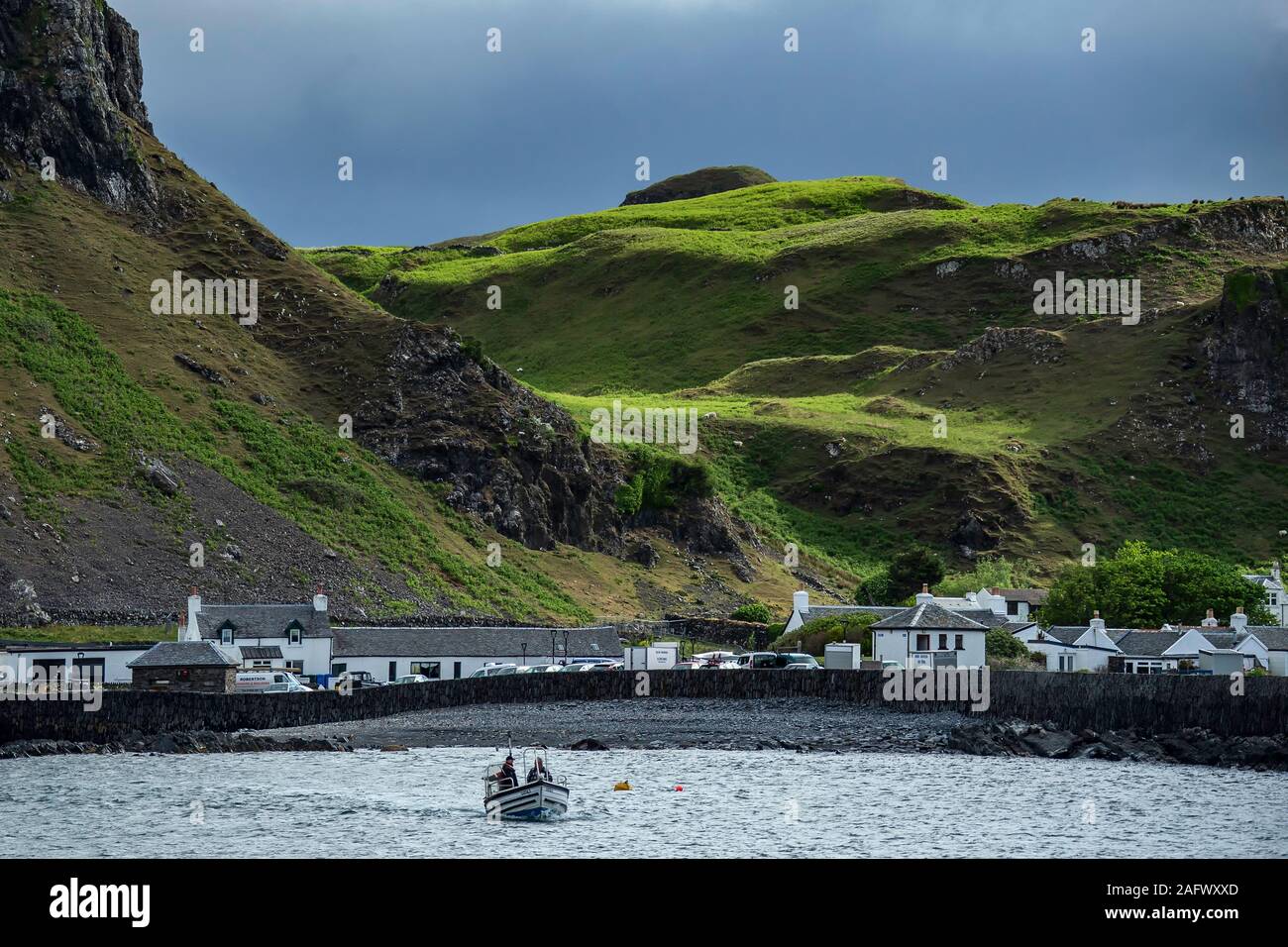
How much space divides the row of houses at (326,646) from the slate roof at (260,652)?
55 millimetres

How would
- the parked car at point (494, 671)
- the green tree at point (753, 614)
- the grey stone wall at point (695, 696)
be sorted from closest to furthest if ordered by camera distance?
the grey stone wall at point (695, 696) → the parked car at point (494, 671) → the green tree at point (753, 614)

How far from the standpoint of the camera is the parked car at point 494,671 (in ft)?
285

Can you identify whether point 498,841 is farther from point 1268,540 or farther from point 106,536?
point 1268,540

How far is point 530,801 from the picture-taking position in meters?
50.3

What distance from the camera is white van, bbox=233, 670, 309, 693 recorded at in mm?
83375

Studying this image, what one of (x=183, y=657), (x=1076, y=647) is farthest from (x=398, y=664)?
(x=1076, y=647)

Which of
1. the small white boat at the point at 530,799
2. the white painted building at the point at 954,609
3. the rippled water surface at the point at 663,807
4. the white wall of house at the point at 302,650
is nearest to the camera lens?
the rippled water surface at the point at 663,807

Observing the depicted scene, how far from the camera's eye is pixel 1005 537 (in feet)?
529

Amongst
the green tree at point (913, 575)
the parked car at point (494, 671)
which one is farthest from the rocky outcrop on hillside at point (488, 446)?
the parked car at point (494, 671)

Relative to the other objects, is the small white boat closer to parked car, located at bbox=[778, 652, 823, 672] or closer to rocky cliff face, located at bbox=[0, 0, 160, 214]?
parked car, located at bbox=[778, 652, 823, 672]

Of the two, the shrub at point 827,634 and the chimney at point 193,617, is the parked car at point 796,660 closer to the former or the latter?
the shrub at point 827,634

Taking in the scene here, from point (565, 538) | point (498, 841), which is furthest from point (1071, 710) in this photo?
point (565, 538)
